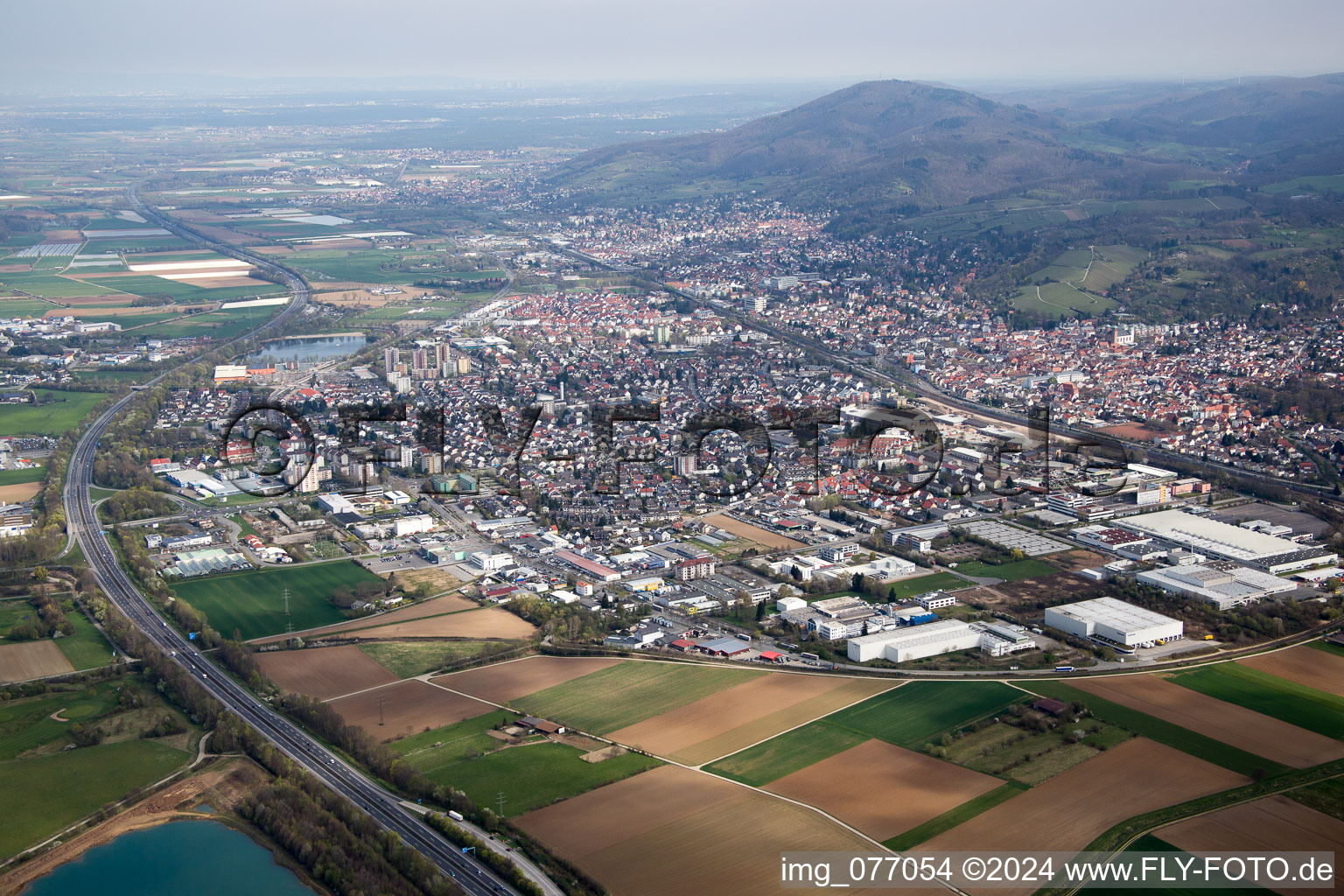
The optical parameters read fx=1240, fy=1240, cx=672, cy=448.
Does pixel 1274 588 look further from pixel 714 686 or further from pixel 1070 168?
pixel 1070 168

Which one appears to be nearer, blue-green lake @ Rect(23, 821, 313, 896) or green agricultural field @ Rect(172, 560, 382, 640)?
blue-green lake @ Rect(23, 821, 313, 896)

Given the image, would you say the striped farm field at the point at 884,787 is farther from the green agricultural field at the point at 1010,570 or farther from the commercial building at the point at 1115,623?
the green agricultural field at the point at 1010,570

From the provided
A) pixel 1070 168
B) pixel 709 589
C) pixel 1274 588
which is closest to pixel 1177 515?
pixel 1274 588

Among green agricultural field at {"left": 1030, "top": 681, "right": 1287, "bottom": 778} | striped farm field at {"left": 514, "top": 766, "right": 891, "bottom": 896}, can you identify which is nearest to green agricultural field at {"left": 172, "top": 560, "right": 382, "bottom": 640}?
striped farm field at {"left": 514, "top": 766, "right": 891, "bottom": 896}

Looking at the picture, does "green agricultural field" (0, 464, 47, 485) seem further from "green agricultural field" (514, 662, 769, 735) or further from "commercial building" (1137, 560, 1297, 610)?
"commercial building" (1137, 560, 1297, 610)

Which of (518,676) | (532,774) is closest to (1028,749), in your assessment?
(532,774)
